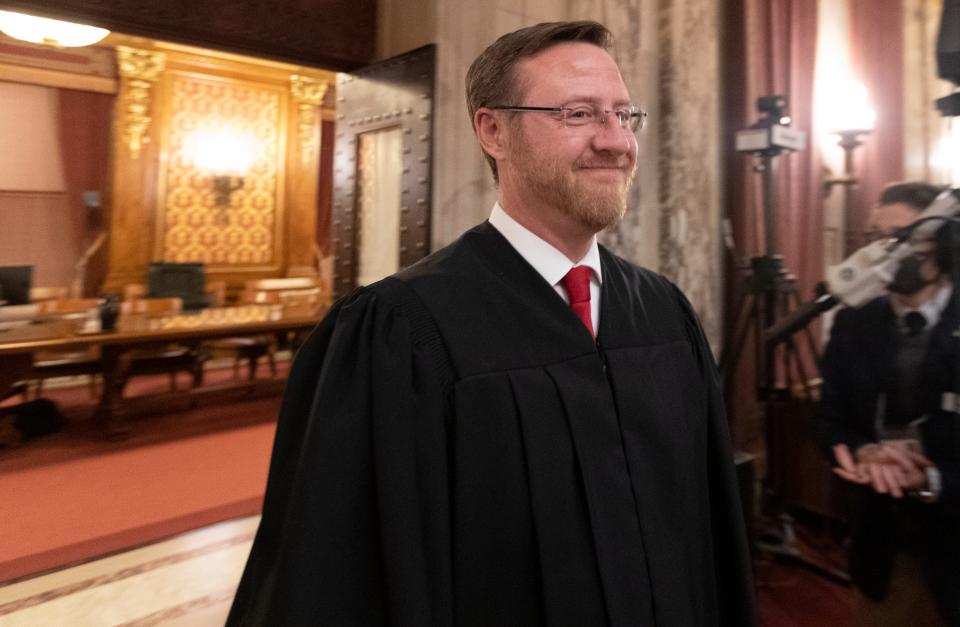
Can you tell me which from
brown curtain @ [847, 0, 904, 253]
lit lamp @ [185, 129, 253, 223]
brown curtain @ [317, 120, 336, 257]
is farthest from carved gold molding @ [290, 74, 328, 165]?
brown curtain @ [847, 0, 904, 253]

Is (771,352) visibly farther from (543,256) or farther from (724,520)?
(543,256)

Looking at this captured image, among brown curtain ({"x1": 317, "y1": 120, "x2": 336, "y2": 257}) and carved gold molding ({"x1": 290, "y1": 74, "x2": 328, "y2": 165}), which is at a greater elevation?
carved gold molding ({"x1": 290, "y1": 74, "x2": 328, "y2": 165})

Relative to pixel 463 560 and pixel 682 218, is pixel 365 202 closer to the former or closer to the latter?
pixel 682 218

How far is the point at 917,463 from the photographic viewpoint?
6.45ft

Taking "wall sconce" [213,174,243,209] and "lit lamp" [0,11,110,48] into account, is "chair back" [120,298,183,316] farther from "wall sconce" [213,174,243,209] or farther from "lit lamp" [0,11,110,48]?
"wall sconce" [213,174,243,209]

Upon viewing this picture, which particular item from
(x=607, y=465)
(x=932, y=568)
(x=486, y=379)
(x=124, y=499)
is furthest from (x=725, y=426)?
(x=124, y=499)

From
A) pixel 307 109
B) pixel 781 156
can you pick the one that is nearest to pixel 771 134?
pixel 781 156

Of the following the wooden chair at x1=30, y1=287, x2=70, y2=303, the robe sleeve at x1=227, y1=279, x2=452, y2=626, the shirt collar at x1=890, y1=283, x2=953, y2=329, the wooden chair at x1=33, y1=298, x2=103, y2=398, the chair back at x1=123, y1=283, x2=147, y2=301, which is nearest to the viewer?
the robe sleeve at x1=227, y1=279, x2=452, y2=626

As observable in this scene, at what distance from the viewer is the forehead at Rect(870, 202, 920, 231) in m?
2.24

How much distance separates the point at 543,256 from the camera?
4.10 ft

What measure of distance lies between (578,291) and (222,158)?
9.71m

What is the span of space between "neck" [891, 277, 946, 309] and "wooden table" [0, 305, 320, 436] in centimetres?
504

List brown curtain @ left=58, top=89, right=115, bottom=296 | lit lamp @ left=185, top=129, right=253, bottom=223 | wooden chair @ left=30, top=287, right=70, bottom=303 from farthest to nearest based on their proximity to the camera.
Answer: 1. lit lamp @ left=185, top=129, right=253, bottom=223
2. brown curtain @ left=58, top=89, right=115, bottom=296
3. wooden chair @ left=30, top=287, right=70, bottom=303

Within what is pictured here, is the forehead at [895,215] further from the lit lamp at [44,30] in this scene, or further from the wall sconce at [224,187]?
the wall sconce at [224,187]
